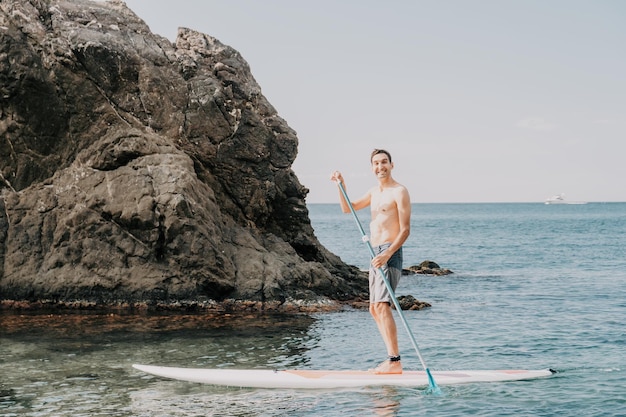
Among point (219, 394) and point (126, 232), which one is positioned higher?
point (126, 232)

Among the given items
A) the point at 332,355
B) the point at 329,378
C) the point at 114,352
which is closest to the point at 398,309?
the point at 329,378

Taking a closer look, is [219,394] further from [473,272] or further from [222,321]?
[473,272]

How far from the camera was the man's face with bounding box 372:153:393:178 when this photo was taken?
10.9 metres

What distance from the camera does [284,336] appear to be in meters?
16.9

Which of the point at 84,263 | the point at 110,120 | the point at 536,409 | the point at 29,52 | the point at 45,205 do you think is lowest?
the point at 536,409

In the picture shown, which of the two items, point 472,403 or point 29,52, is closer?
point 472,403

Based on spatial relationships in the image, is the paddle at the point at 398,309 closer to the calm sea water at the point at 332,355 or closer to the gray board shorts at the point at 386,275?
the gray board shorts at the point at 386,275

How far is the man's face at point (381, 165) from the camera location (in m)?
10.9

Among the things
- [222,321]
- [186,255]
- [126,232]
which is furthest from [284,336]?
[126,232]

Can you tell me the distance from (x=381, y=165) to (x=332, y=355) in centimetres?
540

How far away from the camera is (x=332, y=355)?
1488 centimetres

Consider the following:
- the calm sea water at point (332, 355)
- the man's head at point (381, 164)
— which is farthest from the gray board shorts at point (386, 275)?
the calm sea water at point (332, 355)

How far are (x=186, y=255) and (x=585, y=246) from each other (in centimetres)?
4249

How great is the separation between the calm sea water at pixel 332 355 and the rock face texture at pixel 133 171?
5.83 feet
